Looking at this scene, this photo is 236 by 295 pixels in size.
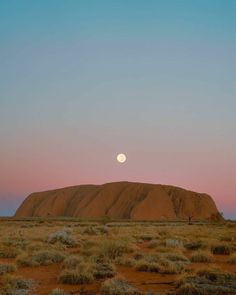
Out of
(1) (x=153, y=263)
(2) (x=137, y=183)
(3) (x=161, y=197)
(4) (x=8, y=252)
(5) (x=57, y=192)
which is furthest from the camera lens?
(5) (x=57, y=192)

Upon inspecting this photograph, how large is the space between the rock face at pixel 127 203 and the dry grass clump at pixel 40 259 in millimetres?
101065

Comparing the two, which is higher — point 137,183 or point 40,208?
point 137,183

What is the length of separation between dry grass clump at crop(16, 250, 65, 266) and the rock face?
Result: 101 m

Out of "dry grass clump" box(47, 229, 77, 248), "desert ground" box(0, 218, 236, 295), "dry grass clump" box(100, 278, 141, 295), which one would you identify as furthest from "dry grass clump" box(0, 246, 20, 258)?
"dry grass clump" box(100, 278, 141, 295)

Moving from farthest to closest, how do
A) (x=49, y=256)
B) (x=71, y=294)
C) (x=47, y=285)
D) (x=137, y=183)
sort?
(x=137, y=183)
(x=49, y=256)
(x=47, y=285)
(x=71, y=294)

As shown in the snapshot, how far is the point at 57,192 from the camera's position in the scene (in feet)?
482

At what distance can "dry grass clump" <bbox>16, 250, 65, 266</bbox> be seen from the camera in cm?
1568

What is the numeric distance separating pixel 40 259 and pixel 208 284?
7323 millimetres

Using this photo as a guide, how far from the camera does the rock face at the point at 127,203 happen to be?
123m

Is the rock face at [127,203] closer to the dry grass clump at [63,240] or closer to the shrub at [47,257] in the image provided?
the dry grass clump at [63,240]

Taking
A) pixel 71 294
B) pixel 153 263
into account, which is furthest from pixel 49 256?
pixel 71 294

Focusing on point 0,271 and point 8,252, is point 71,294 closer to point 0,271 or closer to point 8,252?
point 0,271

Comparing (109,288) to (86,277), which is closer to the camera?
(109,288)

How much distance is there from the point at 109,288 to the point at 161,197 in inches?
4659
